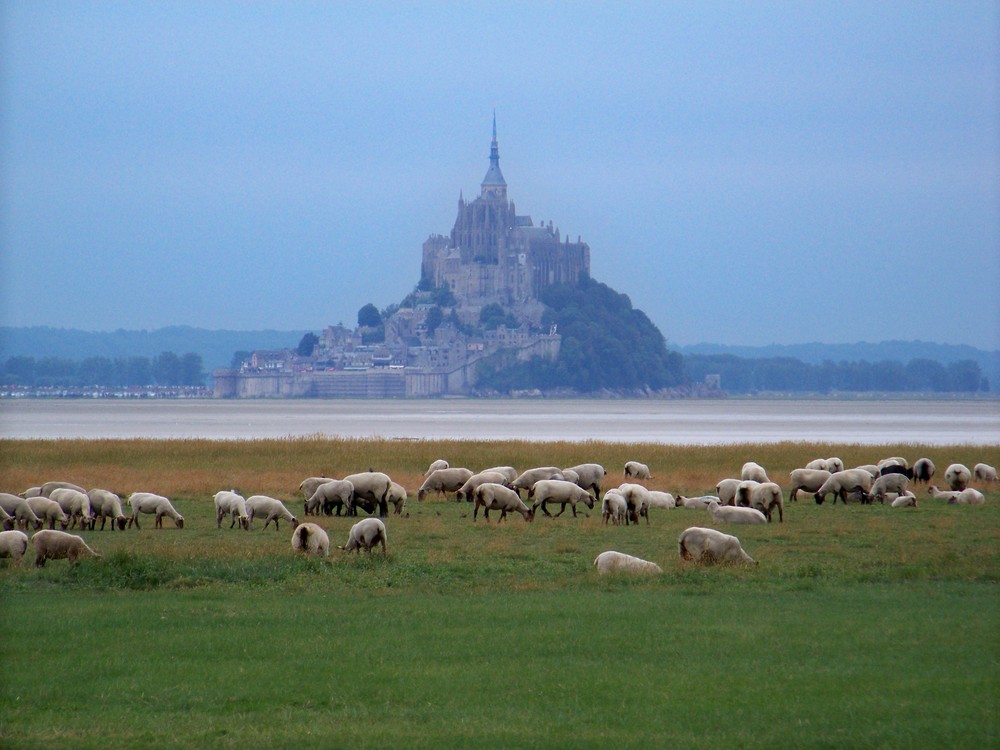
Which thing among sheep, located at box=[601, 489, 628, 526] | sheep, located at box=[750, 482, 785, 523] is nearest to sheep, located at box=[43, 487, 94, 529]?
sheep, located at box=[601, 489, 628, 526]

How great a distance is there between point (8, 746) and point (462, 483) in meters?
19.4

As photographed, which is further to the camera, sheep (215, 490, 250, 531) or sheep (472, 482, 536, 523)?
sheep (472, 482, 536, 523)

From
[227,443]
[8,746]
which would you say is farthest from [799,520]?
[227,443]

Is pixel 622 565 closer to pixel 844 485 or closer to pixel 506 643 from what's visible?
pixel 506 643

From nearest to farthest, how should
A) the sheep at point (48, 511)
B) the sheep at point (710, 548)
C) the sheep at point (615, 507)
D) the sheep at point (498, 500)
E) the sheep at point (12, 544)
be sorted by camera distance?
the sheep at point (710, 548), the sheep at point (12, 544), the sheep at point (48, 511), the sheep at point (615, 507), the sheep at point (498, 500)

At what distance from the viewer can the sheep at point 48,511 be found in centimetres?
1995

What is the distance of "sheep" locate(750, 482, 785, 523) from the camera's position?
22266mm

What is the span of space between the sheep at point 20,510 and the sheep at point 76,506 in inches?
47.6

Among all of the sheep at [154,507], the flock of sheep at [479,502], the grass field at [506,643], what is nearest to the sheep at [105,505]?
the flock of sheep at [479,502]

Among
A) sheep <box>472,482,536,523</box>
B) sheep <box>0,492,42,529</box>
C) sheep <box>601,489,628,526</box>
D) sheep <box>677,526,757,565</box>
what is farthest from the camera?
sheep <box>472,482,536,523</box>

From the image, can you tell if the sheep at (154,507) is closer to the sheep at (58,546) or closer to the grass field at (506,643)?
the grass field at (506,643)

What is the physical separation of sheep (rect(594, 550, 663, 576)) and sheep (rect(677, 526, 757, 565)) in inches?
26.0

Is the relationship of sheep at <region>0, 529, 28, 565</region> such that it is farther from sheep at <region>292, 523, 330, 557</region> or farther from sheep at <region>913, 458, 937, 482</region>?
sheep at <region>913, 458, 937, 482</region>

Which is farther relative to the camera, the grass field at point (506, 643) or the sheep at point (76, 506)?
the sheep at point (76, 506)
